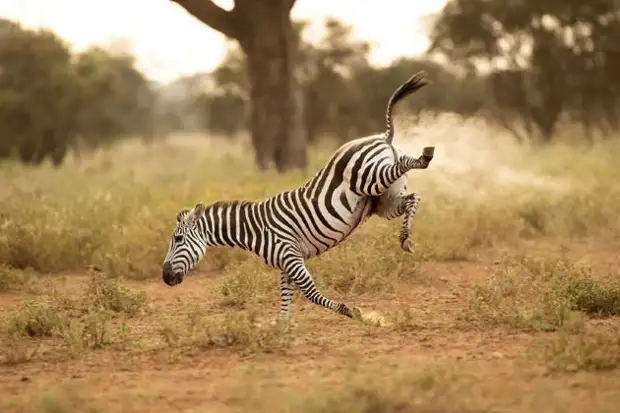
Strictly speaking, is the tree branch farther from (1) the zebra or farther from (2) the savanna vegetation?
(1) the zebra

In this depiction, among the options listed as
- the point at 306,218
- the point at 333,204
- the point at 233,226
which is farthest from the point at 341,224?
the point at 233,226

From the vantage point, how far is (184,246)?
7.46 metres

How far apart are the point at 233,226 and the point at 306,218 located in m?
0.54

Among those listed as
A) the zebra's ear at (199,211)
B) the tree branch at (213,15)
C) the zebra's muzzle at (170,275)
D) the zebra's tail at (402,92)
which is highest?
the tree branch at (213,15)

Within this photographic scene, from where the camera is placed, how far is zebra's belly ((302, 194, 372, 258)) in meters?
7.56

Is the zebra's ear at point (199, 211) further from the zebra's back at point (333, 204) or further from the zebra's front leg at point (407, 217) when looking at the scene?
the zebra's front leg at point (407, 217)

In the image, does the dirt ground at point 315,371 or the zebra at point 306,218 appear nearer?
the dirt ground at point 315,371

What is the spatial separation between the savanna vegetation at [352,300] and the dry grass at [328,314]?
22 millimetres

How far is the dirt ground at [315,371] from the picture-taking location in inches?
212

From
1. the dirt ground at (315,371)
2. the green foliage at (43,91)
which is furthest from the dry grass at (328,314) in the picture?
the green foliage at (43,91)

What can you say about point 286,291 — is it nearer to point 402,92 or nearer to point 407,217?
point 407,217

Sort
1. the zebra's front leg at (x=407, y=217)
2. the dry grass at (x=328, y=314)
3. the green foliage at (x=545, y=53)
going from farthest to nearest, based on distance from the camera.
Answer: the green foliage at (x=545, y=53), the zebra's front leg at (x=407, y=217), the dry grass at (x=328, y=314)

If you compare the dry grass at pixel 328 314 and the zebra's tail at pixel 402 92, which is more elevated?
the zebra's tail at pixel 402 92

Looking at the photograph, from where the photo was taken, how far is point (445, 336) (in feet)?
24.0
